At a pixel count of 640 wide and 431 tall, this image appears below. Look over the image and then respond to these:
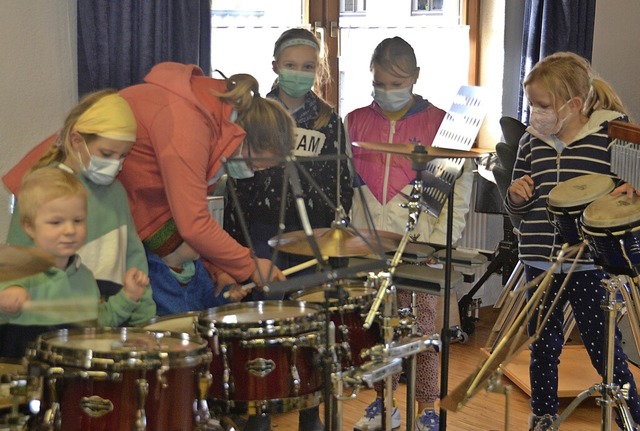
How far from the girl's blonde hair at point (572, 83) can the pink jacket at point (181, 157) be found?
0.98 m

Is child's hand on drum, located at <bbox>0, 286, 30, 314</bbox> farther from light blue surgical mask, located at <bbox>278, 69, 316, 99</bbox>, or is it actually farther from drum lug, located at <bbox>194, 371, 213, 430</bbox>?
light blue surgical mask, located at <bbox>278, 69, 316, 99</bbox>

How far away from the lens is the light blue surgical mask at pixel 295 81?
9.91ft

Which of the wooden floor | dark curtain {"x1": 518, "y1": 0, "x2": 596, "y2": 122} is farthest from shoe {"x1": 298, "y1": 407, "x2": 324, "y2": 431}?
dark curtain {"x1": 518, "y1": 0, "x2": 596, "y2": 122}

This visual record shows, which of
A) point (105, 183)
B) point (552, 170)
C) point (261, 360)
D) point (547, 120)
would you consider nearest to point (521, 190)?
point (552, 170)

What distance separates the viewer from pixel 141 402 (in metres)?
2.02

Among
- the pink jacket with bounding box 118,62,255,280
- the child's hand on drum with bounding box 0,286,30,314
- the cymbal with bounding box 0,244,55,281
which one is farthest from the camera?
the pink jacket with bounding box 118,62,255,280

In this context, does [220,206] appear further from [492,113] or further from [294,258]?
[492,113]

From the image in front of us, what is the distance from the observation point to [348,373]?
203 centimetres

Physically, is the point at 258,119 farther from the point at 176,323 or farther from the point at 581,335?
the point at 581,335

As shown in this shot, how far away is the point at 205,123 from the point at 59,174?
0.44 meters

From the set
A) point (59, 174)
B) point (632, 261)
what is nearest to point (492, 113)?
point (632, 261)

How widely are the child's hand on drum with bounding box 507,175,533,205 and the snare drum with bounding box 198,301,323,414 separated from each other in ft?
2.89

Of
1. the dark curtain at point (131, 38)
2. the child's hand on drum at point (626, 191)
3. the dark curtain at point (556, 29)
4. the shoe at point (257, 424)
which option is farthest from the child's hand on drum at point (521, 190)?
the dark curtain at point (556, 29)

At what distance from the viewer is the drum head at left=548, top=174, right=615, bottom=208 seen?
8.38 ft
